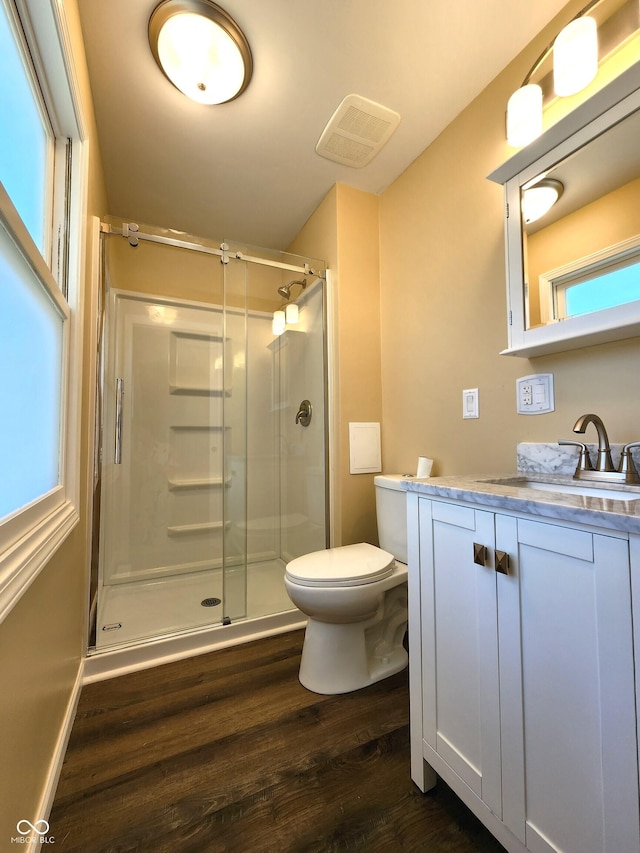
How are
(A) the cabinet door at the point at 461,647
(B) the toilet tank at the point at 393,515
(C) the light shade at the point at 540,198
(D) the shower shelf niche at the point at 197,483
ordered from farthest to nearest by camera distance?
(D) the shower shelf niche at the point at 197,483
(B) the toilet tank at the point at 393,515
(C) the light shade at the point at 540,198
(A) the cabinet door at the point at 461,647

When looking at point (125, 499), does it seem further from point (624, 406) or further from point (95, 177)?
point (624, 406)

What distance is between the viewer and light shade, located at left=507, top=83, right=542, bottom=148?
121cm

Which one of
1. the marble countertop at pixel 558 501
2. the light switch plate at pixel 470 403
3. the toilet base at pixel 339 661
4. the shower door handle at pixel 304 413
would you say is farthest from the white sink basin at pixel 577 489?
the shower door handle at pixel 304 413

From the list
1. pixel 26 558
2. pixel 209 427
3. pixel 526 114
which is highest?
pixel 526 114

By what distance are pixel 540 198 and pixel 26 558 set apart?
1750 mm

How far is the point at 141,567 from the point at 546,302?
2.56 m

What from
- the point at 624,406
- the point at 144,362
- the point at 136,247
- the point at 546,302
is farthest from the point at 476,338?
the point at 144,362

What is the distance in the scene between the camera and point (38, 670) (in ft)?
2.89

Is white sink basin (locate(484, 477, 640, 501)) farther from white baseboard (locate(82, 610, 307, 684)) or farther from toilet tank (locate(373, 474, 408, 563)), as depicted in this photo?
white baseboard (locate(82, 610, 307, 684))

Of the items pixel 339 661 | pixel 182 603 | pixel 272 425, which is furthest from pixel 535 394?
pixel 182 603

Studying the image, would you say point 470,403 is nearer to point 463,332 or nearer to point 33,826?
point 463,332

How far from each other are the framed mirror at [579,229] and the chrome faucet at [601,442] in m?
0.25

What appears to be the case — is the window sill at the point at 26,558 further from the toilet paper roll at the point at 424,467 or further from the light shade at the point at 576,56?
the light shade at the point at 576,56

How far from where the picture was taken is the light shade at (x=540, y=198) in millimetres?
1169
